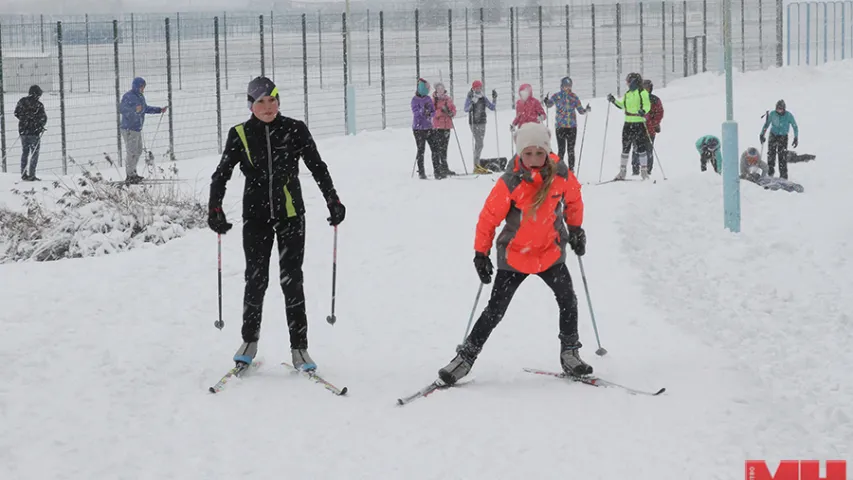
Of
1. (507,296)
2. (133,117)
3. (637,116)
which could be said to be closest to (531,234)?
(507,296)

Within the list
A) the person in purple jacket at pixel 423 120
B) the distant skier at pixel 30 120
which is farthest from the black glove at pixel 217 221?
the distant skier at pixel 30 120

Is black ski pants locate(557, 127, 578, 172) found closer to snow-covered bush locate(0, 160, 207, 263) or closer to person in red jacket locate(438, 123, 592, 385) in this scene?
snow-covered bush locate(0, 160, 207, 263)

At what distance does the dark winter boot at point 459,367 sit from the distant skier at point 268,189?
3.59ft

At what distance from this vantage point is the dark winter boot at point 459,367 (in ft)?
22.0

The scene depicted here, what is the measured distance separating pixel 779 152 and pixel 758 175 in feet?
3.43

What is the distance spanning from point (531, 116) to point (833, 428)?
1139 cm

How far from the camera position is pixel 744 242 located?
1197 centimetres

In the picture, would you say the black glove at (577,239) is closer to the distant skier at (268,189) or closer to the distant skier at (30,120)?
the distant skier at (268,189)

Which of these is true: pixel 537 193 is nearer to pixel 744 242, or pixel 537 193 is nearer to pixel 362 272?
pixel 362 272

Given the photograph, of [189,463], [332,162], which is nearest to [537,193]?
[189,463]

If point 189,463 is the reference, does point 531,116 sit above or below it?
above

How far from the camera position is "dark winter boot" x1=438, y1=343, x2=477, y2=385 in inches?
263

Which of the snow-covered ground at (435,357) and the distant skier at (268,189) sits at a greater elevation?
the distant skier at (268,189)

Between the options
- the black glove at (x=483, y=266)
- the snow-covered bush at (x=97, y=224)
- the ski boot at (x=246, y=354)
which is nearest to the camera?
the black glove at (x=483, y=266)
